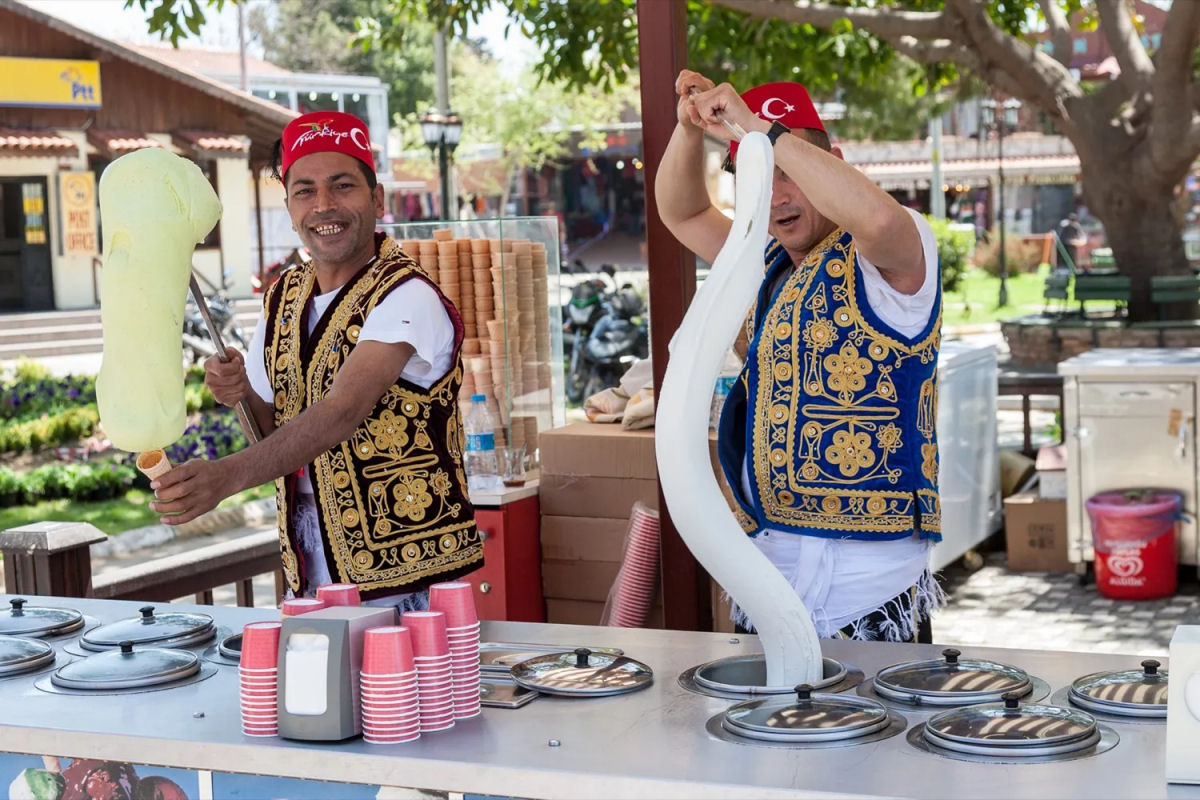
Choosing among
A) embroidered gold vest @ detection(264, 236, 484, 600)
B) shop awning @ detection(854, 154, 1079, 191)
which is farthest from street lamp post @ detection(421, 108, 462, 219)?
shop awning @ detection(854, 154, 1079, 191)

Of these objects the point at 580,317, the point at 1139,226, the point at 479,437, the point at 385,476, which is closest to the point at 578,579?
the point at 479,437

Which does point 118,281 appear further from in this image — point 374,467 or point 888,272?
point 888,272

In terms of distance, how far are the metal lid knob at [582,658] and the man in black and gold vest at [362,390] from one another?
0.51 meters

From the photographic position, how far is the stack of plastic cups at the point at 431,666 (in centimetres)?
196

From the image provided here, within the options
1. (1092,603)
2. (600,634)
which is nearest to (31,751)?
(600,634)

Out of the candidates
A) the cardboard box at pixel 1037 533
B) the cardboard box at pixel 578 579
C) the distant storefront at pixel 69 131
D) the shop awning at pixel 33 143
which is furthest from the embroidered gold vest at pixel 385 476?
the shop awning at pixel 33 143

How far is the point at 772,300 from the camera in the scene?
2691 mm

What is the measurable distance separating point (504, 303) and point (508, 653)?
2.39 metres

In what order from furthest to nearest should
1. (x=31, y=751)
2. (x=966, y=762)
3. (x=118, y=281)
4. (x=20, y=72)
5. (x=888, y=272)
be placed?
(x=20, y=72)
(x=888, y=272)
(x=118, y=281)
(x=31, y=751)
(x=966, y=762)

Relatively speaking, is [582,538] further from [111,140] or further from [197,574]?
[111,140]

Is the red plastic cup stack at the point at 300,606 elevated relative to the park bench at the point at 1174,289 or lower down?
lower down

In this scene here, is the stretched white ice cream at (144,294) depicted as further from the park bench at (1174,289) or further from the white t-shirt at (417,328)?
the park bench at (1174,289)

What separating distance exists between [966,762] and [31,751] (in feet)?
4.20

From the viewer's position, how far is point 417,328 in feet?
8.64
